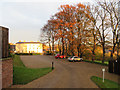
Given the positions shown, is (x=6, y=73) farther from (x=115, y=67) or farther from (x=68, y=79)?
(x=115, y=67)

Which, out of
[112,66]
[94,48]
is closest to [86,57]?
[94,48]

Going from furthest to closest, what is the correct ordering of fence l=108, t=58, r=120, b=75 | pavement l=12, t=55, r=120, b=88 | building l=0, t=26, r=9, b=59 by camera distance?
fence l=108, t=58, r=120, b=75 → pavement l=12, t=55, r=120, b=88 → building l=0, t=26, r=9, b=59

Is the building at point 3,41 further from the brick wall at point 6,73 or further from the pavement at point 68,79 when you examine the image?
the pavement at point 68,79

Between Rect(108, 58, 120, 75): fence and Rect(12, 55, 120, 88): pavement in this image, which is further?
Rect(108, 58, 120, 75): fence

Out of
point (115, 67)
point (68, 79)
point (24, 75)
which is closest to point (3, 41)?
point (24, 75)

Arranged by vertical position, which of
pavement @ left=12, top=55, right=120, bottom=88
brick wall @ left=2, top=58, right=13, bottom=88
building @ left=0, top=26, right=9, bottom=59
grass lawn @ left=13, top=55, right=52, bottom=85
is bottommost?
pavement @ left=12, top=55, right=120, bottom=88

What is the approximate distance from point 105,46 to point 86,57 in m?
7.69

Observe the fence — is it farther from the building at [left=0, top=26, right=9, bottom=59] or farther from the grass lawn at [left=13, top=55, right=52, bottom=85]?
the building at [left=0, top=26, right=9, bottom=59]

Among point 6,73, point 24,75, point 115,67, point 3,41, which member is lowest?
point 24,75

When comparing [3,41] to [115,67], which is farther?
[115,67]

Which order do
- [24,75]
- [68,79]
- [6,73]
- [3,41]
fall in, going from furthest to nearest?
[24,75]
[68,79]
[3,41]
[6,73]

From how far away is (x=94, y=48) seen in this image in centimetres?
2580

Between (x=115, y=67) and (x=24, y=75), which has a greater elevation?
(x=115, y=67)

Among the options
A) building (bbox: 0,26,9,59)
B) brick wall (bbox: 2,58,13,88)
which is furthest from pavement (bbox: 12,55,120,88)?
building (bbox: 0,26,9,59)
